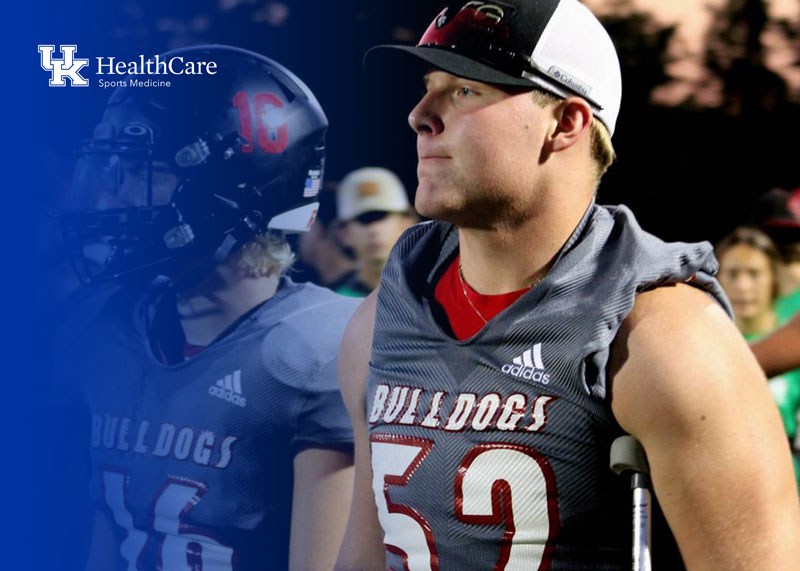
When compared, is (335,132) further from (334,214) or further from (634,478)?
(634,478)

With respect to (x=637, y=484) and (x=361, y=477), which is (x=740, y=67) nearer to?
(x=361, y=477)

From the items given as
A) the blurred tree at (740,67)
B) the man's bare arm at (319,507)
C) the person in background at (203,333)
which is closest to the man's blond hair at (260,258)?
the person in background at (203,333)

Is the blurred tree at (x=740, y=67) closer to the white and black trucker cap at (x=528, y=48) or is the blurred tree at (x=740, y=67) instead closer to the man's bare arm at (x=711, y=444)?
the white and black trucker cap at (x=528, y=48)

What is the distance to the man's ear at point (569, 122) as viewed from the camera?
2488 millimetres

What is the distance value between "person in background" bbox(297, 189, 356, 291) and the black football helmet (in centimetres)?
109

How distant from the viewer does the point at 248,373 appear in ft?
10.9

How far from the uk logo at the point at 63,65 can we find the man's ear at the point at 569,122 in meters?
2.33

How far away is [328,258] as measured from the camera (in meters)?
4.82

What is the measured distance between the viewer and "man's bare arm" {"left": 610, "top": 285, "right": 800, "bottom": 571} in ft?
7.07

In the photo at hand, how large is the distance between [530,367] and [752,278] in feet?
9.51

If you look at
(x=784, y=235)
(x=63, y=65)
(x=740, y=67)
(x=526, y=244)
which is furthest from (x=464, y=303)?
(x=740, y=67)

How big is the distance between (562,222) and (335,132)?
2.66 metres

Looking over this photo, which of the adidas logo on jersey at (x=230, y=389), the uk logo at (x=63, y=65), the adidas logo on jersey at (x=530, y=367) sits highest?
the uk logo at (x=63, y=65)

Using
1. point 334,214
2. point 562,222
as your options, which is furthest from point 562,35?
point 334,214
